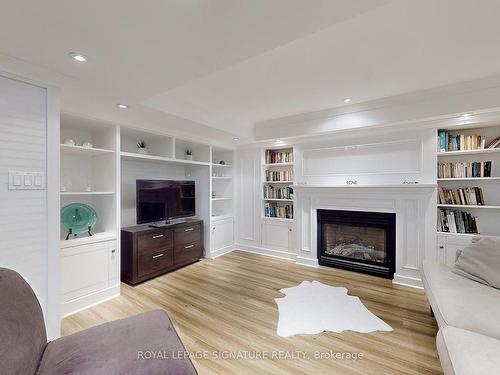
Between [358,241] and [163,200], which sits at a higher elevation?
[163,200]

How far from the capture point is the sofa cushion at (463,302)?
4.95 feet

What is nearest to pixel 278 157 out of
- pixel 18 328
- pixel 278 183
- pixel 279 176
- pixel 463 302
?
pixel 279 176

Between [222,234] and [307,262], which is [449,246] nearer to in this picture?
[307,262]

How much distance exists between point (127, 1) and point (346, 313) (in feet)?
9.71

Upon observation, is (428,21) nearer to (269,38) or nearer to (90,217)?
(269,38)

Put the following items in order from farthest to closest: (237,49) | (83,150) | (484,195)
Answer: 1. (484,195)
2. (83,150)
3. (237,49)

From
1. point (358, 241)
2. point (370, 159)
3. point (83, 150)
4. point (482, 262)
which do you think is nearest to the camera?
point (482, 262)

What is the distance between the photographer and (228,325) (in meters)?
2.26

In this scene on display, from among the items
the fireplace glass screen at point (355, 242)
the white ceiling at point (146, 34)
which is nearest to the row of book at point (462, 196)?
the fireplace glass screen at point (355, 242)

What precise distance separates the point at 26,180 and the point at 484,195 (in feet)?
15.5

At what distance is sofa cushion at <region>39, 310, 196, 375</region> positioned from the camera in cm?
106

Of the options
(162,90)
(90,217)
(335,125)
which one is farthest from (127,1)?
(335,125)

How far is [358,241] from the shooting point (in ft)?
12.4

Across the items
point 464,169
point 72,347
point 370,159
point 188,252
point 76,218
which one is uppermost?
point 370,159
